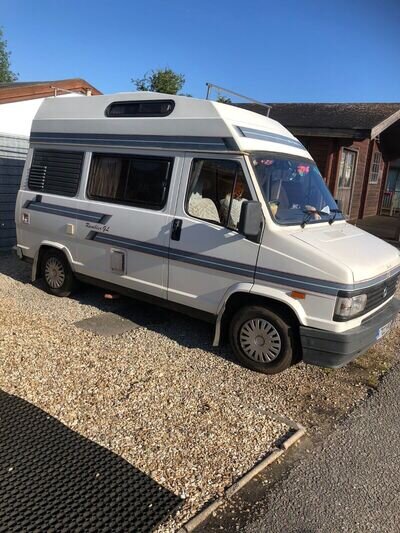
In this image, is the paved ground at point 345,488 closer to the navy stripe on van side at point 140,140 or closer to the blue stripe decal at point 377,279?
the blue stripe decal at point 377,279

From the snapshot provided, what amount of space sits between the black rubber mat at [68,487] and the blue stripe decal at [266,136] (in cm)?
316

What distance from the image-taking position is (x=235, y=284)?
15.2 feet

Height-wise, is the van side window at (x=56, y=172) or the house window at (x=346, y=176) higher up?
the house window at (x=346, y=176)

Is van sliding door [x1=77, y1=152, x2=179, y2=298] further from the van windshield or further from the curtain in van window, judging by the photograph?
the van windshield

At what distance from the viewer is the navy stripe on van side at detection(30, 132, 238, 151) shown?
4.71 meters

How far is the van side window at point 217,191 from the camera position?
456 centimetres

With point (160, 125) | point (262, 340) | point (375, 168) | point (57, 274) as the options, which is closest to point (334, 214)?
point (262, 340)

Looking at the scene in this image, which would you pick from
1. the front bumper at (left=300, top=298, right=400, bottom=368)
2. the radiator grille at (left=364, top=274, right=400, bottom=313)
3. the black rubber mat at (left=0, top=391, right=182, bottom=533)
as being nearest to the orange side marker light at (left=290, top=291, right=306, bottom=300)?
the front bumper at (left=300, top=298, right=400, bottom=368)

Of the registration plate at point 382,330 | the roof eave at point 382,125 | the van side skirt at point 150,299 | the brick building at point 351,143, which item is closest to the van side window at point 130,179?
the van side skirt at point 150,299

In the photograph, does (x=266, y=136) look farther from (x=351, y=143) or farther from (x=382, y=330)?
(x=351, y=143)

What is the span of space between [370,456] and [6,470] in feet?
8.34

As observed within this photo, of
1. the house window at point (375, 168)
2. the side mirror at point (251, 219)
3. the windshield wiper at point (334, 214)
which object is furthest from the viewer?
the house window at point (375, 168)

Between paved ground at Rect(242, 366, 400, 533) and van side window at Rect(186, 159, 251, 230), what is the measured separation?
2.16 metres

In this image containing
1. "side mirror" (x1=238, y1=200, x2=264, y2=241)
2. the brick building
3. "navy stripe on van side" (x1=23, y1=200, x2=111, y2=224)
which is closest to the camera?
"side mirror" (x1=238, y1=200, x2=264, y2=241)
